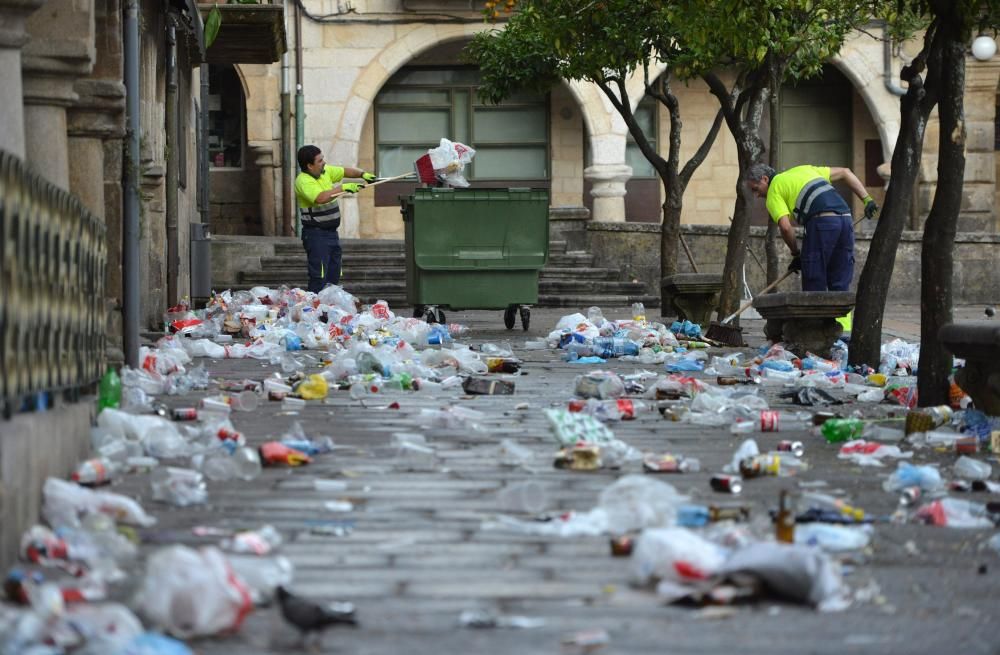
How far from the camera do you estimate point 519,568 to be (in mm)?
4527

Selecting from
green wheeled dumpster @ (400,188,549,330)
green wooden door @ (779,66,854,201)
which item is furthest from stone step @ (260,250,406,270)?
green wooden door @ (779,66,854,201)

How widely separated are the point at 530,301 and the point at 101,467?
1029 centimetres

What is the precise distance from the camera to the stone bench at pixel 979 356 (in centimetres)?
756

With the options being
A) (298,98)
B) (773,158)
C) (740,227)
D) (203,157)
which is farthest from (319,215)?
(298,98)

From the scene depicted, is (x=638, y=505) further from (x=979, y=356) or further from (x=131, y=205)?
(x=131, y=205)

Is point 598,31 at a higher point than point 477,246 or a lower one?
higher

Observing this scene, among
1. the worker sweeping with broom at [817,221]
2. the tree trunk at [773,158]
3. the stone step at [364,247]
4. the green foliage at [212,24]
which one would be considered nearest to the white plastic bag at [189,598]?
the worker sweeping with broom at [817,221]

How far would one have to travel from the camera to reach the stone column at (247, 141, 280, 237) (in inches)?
1110

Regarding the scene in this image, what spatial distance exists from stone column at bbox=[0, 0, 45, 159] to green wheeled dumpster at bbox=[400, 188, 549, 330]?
8.89 metres

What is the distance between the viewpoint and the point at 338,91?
28.5 metres

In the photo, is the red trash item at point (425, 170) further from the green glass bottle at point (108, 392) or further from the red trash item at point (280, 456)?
the red trash item at point (280, 456)

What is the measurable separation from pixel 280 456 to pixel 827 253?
25.7ft

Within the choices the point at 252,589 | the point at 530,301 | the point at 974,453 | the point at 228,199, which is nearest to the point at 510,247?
the point at 530,301

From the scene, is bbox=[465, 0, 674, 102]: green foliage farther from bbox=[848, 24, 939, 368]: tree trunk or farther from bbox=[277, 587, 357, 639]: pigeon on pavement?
bbox=[277, 587, 357, 639]: pigeon on pavement
